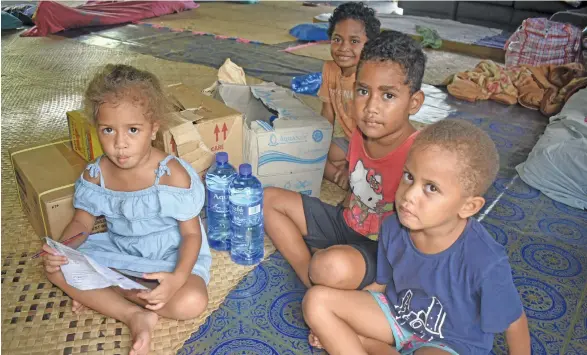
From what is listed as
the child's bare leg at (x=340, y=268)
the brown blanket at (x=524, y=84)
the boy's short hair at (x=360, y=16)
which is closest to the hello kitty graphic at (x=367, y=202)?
the child's bare leg at (x=340, y=268)

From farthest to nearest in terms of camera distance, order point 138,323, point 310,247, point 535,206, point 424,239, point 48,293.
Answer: point 535,206
point 310,247
point 48,293
point 138,323
point 424,239

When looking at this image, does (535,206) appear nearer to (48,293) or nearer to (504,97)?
(504,97)

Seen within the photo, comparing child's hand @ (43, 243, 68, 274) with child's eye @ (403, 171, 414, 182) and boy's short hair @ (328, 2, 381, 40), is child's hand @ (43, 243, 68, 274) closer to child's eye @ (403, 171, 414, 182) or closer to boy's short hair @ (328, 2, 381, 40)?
child's eye @ (403, 171, 414, 182)

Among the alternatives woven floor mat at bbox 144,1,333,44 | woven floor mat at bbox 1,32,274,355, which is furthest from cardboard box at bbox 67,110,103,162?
woven floor mat at bbox 144,1,333,44

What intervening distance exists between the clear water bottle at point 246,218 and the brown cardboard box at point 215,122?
0.14m

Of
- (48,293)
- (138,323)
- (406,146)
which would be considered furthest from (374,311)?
(48,293)

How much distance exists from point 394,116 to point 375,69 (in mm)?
113

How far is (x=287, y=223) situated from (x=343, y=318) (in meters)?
0.39

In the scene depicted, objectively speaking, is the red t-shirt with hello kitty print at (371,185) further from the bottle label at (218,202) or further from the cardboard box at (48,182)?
the cardboard box at (48,182)

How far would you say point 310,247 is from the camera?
136 cm

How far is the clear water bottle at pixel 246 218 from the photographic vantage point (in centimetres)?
131

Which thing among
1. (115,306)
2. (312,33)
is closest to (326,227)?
(115,306)

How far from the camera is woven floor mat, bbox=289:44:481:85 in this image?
125 inches

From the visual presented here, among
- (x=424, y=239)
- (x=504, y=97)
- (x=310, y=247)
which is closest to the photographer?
(x=424, y=239)
